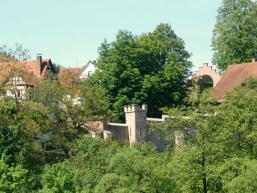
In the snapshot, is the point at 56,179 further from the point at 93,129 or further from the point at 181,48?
the point at 181,48

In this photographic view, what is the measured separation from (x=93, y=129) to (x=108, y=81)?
400 inches

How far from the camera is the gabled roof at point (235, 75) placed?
174 ft

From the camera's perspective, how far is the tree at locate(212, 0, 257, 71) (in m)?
59.2

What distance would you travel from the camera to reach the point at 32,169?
38.5 metres

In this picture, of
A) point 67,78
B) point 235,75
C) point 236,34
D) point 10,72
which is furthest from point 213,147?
point 236,34

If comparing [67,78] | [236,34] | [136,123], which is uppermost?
[236,34]

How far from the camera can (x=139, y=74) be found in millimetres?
53562

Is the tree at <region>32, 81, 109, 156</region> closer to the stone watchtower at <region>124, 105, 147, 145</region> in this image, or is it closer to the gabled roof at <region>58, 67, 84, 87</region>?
the gabled roof at <region>58, 67, 84, 87</region>

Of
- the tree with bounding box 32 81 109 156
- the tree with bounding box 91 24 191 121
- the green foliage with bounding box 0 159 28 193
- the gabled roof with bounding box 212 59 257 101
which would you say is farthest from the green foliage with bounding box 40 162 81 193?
the gabled roof with bounding box 212 59 257 101

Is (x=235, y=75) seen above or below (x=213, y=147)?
above

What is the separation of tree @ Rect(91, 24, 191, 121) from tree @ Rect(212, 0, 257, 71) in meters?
4.31

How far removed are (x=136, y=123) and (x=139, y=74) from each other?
865cm

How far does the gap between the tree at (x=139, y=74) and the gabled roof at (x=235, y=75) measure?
3472 millimetres

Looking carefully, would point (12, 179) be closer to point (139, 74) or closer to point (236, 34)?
point (139, 74)
